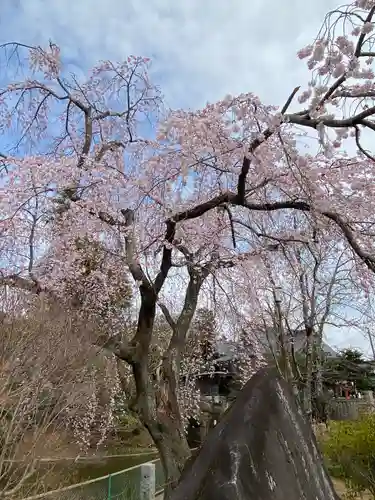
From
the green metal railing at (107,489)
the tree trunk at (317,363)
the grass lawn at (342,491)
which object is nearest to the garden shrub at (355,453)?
the grass lawn at (342,491)

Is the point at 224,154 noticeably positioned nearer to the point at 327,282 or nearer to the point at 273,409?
the point at 273,409

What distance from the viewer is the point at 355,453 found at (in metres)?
8.23

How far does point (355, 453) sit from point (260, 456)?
6590mm

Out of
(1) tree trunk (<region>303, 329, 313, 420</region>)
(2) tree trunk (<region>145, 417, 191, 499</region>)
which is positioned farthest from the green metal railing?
(1) tree trunk (<region>303, 329, 313, 420</region>)

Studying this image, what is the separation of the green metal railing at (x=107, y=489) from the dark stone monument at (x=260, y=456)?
3.89m

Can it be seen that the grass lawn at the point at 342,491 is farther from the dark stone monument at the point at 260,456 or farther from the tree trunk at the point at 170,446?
the dark stone monument at the point at 260,456

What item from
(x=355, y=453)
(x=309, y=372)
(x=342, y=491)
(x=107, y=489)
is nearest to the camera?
(x=107, y=489)

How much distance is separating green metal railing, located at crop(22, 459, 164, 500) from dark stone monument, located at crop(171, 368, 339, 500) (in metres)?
3.89

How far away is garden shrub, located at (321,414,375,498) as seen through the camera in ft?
25.7

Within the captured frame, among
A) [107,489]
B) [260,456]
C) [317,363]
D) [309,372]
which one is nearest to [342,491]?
[309,372]

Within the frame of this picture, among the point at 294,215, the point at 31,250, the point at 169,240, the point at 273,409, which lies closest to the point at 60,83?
the point at 31,250

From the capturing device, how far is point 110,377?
1095 cm

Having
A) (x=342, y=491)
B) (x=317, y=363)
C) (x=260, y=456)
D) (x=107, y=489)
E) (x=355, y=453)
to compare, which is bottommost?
(x=342, y=491)

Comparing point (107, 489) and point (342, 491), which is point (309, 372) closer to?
point (342, 491)
